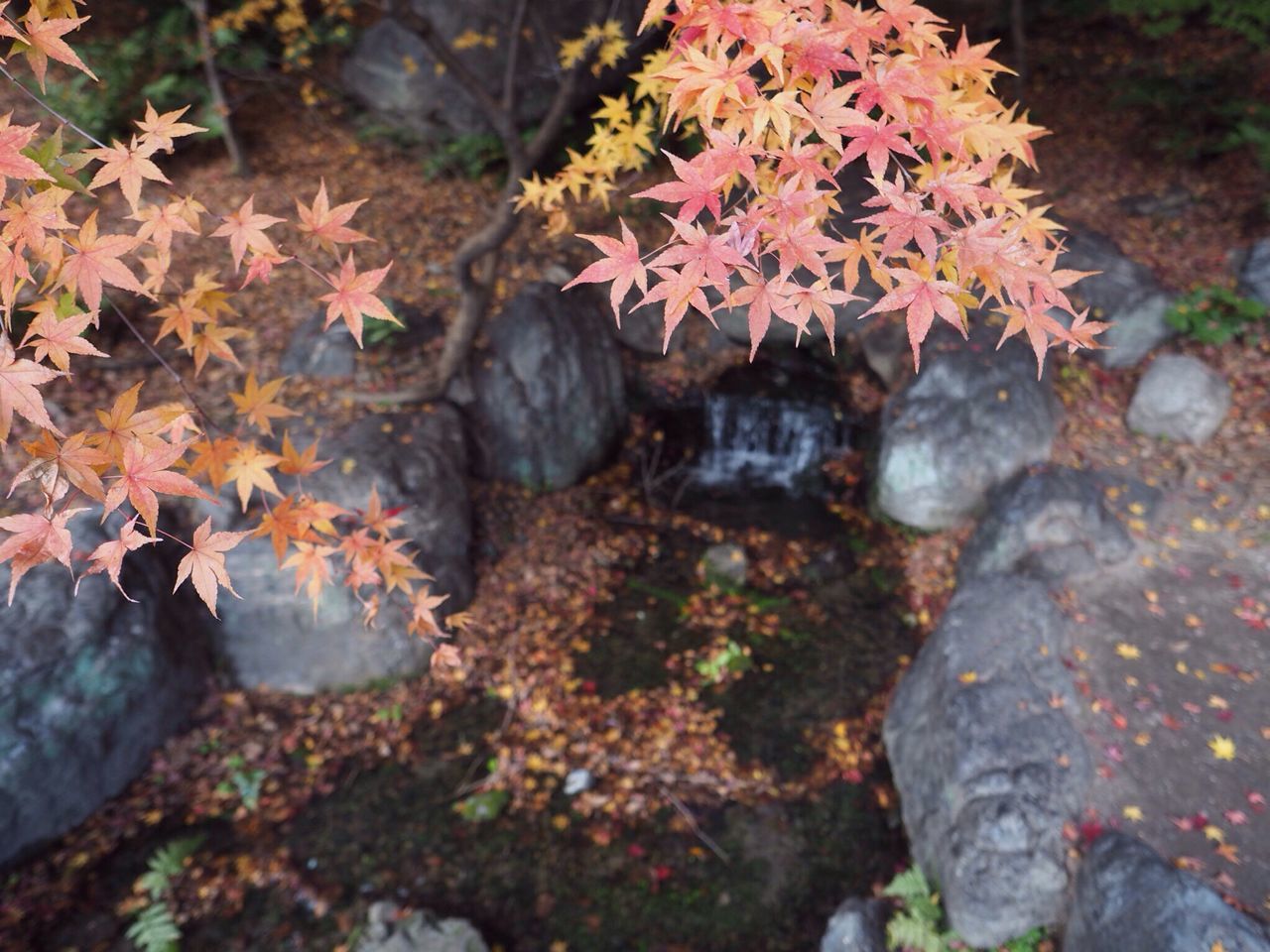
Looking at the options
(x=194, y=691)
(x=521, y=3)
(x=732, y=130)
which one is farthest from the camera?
(x=521, y=3)

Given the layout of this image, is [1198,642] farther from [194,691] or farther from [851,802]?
[194,691]

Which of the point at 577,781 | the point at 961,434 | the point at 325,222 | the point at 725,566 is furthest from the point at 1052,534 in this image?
the point at 325,222

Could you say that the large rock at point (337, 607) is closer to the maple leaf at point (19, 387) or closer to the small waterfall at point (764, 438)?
the small waterfall at point (764, 438)

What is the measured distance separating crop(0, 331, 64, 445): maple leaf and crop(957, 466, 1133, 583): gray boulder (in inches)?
219

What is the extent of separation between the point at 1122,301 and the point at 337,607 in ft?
26.3

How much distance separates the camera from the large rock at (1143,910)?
10.3 feet

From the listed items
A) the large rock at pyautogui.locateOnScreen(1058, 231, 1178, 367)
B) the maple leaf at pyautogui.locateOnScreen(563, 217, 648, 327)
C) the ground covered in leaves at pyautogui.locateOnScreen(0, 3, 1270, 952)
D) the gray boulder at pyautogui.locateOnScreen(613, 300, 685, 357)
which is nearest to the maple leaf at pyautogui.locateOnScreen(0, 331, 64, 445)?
the maple leaf at pyautogui.locateOnScreen(563, 217, 648, 327)

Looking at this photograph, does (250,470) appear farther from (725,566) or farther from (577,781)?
(725,566)

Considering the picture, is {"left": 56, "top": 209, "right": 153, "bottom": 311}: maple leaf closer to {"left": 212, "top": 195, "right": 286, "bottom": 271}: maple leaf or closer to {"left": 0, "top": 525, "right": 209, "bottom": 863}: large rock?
{"left": 212, "top": 195, "right": 286, "bottom": 271}: maple leaf


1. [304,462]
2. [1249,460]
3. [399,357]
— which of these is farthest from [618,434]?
[1249,460]

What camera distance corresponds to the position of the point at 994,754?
4.20 metres

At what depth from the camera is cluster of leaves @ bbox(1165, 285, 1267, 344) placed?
273 inches

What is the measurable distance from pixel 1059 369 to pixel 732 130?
6.52 meters

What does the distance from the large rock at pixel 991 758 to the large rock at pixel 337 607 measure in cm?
374
